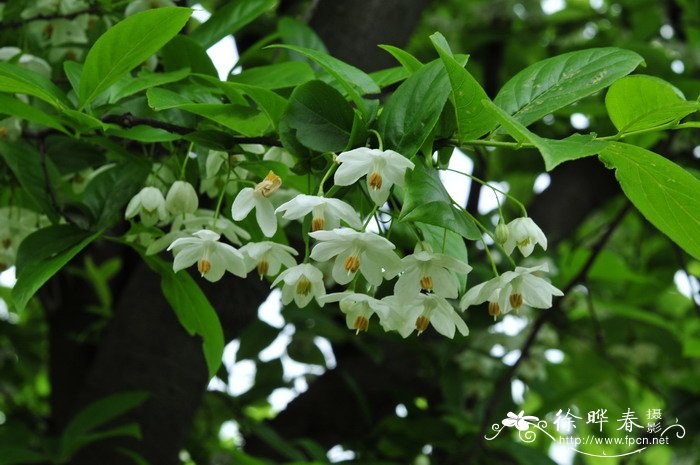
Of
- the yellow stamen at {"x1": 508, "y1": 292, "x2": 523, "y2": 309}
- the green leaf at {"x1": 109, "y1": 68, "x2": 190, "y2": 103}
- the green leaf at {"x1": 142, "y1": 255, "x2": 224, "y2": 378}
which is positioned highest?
the green leaf at {"x1": 109, "y1": 68, "x2": 190, "y2": 103}

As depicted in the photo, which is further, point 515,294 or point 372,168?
point 515,294

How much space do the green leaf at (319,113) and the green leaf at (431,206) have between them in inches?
5.1

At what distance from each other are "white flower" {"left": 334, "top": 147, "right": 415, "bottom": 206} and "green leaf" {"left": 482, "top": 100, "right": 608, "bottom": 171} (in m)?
0.12

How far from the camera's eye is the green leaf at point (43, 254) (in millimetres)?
1110

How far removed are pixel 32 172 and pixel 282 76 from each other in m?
0.41

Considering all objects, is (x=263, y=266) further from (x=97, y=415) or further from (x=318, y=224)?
(x=97, y=415)

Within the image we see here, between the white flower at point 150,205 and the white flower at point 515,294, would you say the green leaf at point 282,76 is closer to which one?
the white flower at point 150,205

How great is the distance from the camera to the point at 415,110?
3.20 feet

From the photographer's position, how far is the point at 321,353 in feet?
8.65

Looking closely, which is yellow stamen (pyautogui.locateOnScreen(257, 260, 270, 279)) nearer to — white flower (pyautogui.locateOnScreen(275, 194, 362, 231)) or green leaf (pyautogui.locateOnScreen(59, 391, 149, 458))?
white flower (pyautogui.locateOnScreen(275, 194, 362, 231))

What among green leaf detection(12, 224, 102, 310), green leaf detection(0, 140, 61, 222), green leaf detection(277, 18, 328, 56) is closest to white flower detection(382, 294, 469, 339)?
green leaf detection(12, 224, 102, 310)

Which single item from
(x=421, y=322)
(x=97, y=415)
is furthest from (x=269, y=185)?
(x=97, y=415)

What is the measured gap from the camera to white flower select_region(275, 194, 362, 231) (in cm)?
98

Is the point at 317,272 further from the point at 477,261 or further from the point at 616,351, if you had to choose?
the point at 616,351
